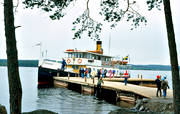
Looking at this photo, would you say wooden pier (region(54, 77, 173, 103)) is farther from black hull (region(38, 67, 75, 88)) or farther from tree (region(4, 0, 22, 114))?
tree (region(4, 0, 22, 114))

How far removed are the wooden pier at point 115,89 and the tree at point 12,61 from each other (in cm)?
1121

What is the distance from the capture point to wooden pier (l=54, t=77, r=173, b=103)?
18289 mm

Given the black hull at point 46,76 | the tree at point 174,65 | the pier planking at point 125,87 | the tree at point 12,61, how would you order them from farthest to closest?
the black hull at point 46,76 < the pier planking at point 125,87 < the tree at point 174,65 < the tree at point 12,61

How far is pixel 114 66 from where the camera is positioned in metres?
43.1

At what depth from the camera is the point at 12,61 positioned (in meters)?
6.59

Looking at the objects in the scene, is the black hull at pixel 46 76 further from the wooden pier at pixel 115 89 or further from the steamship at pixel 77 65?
the wooden pier at pixel 115 89

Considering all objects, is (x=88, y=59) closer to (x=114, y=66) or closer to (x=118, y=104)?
(x=114, y=66)

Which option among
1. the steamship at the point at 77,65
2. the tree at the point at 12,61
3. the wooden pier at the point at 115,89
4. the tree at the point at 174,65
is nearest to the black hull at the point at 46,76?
the steamship at the point at 77,65

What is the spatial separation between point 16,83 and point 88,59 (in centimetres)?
3115

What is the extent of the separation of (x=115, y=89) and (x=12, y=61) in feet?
51.7

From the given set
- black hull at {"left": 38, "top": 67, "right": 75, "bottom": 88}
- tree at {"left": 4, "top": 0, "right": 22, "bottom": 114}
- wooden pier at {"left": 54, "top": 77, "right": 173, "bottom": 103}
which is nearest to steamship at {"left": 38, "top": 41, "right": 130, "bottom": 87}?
black hull at {"left": 38, "top": 67, "right": 75, "bottom": 88}

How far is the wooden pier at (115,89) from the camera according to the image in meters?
18.3

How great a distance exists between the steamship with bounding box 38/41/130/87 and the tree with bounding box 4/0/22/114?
28664 millimetres

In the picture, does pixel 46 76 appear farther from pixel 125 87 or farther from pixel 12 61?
pixel 12 61
